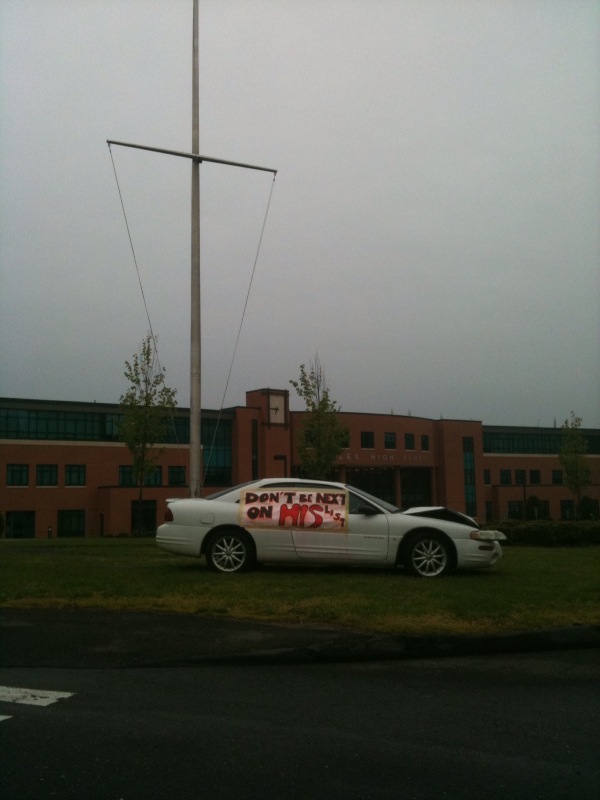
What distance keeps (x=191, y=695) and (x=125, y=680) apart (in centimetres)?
74

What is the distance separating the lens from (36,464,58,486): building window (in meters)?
54.2

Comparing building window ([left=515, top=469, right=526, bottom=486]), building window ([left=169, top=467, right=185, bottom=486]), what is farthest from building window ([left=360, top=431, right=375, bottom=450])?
building window ([left=515, top=469, right=526, bottom=486])

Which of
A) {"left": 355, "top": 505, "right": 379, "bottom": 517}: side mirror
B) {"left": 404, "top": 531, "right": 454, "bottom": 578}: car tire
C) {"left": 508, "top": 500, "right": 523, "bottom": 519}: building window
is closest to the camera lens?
{"left": 404, "top": 531, "right": 454, "bottom": 578}: car tire

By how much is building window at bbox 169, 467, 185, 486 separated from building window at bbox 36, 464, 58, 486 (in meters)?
7.78

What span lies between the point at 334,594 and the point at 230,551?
7.69 feet

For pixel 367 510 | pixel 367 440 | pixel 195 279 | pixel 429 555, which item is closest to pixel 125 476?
pixel 367 440

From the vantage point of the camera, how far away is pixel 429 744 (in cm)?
484

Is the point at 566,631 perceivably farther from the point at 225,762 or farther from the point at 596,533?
the point at 596,533

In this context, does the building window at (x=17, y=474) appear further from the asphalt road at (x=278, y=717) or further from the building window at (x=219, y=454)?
the asphalt road at (x=278, y=717)

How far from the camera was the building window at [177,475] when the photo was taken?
57625 mm

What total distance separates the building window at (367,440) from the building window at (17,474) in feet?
84.8

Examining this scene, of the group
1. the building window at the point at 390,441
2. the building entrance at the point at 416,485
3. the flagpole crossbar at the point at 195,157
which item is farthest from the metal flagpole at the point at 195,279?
the building entrance at the point at 416,485

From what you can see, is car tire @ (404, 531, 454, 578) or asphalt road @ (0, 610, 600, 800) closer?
asphalt road @ (0, 610, 600, 800)

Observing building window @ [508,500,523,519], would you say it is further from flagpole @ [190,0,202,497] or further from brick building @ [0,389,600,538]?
flagpole @ [190,0,202,497]
